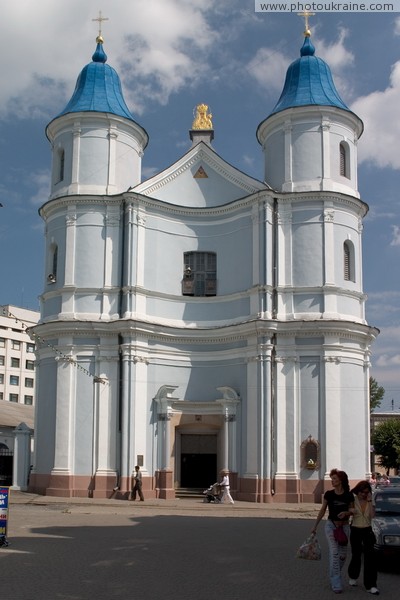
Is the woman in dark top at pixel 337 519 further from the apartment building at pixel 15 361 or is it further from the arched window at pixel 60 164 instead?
the apartment building at pixel 15 361

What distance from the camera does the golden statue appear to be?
135 feet

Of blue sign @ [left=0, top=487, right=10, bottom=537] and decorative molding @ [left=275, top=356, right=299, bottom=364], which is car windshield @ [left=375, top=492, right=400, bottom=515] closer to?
blue sign @ [left=0, top=487, right=10, bottom=537]

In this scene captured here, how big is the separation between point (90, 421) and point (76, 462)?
1.78 meters

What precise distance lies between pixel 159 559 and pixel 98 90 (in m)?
27.3

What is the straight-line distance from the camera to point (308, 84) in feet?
122

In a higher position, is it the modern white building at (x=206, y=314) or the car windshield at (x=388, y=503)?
the modern white building at (x=206, y=314)

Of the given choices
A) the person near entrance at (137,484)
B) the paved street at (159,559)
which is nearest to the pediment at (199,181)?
the person near entrance at (137,484)

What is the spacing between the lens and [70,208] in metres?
35.5

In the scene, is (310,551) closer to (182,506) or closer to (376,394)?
(182,506)

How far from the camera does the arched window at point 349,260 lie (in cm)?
3531

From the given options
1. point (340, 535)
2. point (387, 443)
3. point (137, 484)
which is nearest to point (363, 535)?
point (340, 535)

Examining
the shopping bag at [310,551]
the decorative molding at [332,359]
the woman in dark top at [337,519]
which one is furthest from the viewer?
the decorative molding at [332,359]

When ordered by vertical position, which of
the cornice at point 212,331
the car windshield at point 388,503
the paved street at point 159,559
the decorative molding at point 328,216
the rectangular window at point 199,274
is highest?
the decorative molding at point 328,216

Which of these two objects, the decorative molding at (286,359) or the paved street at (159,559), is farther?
the decorative molding at (286,359)
